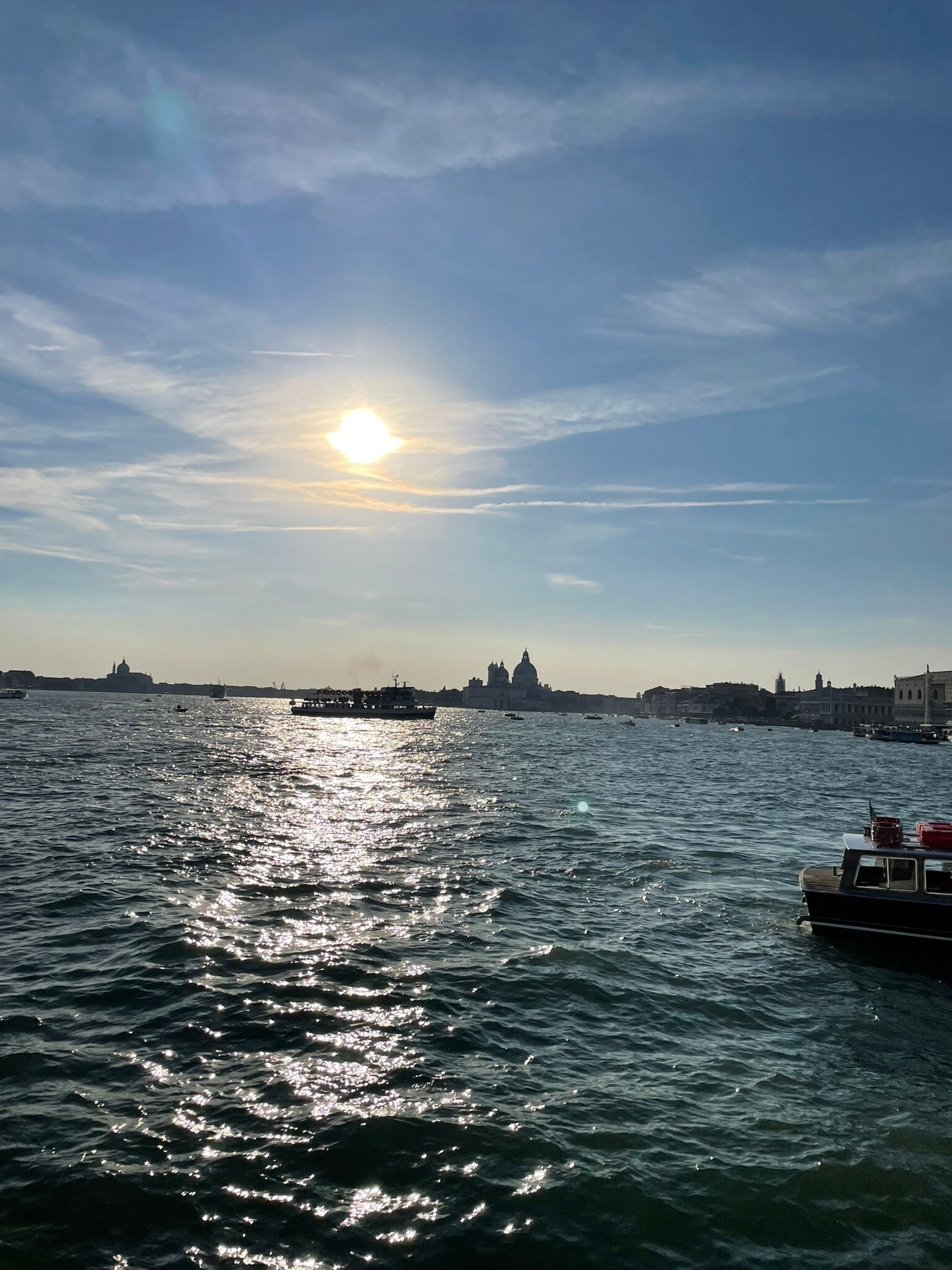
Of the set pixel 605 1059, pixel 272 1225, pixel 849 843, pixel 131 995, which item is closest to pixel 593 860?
pixel 849 843

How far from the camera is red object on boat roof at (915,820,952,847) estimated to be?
1991 centimetres

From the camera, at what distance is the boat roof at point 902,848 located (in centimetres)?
1948

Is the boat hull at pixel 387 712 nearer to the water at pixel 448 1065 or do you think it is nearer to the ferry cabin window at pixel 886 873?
the water at pixel 448 1065

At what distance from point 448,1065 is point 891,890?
13240mm

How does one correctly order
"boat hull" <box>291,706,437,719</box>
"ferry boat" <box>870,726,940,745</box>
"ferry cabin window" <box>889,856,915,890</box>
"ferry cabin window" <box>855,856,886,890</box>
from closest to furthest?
"ferry cabin window" <box>889,856,915,890</box>, "ferry cabin window" <box>855,856,886,890</box>, "ferry boat" <box>870,726,940,745</box>, "boat hull" <box>291,706,437,719</box>

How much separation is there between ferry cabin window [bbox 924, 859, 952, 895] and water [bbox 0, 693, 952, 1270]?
216 centimetres

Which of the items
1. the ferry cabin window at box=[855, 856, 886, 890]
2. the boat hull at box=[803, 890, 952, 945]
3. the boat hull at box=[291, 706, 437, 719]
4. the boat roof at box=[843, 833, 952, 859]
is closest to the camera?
the boat hull at box=[803, 890, 952, 945]

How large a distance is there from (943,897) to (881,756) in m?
109

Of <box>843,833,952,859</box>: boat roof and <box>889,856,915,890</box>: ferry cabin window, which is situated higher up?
<box>843,833,952,859</box>: boat roof

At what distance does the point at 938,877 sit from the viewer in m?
19.8

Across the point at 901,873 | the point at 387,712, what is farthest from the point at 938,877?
the point at 387,712

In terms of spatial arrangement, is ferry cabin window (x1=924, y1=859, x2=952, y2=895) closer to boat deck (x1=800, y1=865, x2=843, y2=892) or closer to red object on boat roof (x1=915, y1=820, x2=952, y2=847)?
red object on boat roof (x1=915, y1=820, x2=952, y2=847)

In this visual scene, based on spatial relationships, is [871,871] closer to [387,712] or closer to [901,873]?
[901,873]

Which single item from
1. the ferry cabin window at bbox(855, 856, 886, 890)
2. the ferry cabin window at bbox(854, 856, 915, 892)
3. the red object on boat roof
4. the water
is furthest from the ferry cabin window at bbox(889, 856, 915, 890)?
the water
